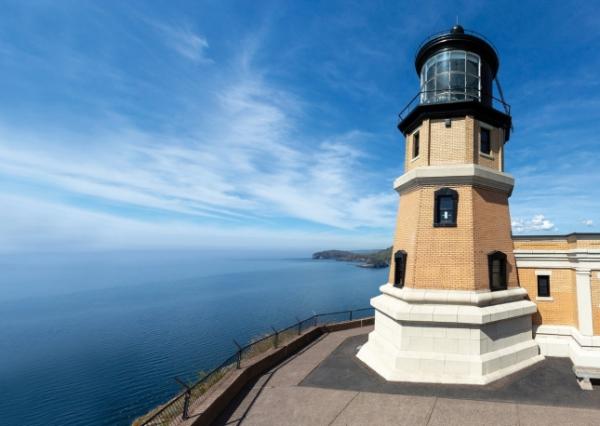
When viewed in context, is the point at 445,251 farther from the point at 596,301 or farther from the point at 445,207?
the point at 596,301

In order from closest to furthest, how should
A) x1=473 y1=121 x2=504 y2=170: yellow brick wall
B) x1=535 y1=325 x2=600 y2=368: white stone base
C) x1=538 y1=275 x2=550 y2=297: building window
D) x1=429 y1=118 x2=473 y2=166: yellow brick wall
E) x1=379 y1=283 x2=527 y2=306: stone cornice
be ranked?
x1=379 y1=283 x2=527 y2=306: stone cornice → x1=535 y1=325 x2=600 y2=368: white stone base → x1=429 y1=118 x2=473 y2=166: yellow brick wall → x1=473 y1=121 x2=504 y2=170: yellow brick wall → x1=538 y1=275 x2=550 y2=297: building window

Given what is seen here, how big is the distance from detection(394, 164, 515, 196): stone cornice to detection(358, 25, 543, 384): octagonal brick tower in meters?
0.04

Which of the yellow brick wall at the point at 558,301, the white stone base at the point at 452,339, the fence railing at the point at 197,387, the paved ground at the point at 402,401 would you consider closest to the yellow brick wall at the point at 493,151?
the yellow brick wall at the point at 558,301

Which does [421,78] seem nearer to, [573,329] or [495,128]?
[495,128]

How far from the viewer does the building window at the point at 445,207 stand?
38.7 ft

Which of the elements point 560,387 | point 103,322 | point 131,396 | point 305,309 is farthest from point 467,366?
point 103,322

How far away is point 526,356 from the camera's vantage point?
11.8 meters

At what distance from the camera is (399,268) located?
12766 millimetres

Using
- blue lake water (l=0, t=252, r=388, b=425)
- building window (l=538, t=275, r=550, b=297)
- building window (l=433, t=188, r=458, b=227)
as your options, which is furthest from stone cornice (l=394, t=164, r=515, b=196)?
blue lake water (l=0, t=252, r=388, b=425)

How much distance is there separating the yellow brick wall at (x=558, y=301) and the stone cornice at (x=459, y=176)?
4.34 metres

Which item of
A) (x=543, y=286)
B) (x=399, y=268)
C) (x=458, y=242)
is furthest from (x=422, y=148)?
(x=543, y=286)

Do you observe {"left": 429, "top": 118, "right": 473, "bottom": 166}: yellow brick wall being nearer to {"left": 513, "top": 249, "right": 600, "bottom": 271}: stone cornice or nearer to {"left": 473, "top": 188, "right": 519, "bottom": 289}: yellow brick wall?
{"left": 473, "top": 188, "right": 519, "bottom": 289}: yellow brick wall

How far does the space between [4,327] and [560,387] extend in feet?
232

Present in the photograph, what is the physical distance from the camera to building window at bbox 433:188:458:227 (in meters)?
11.8
